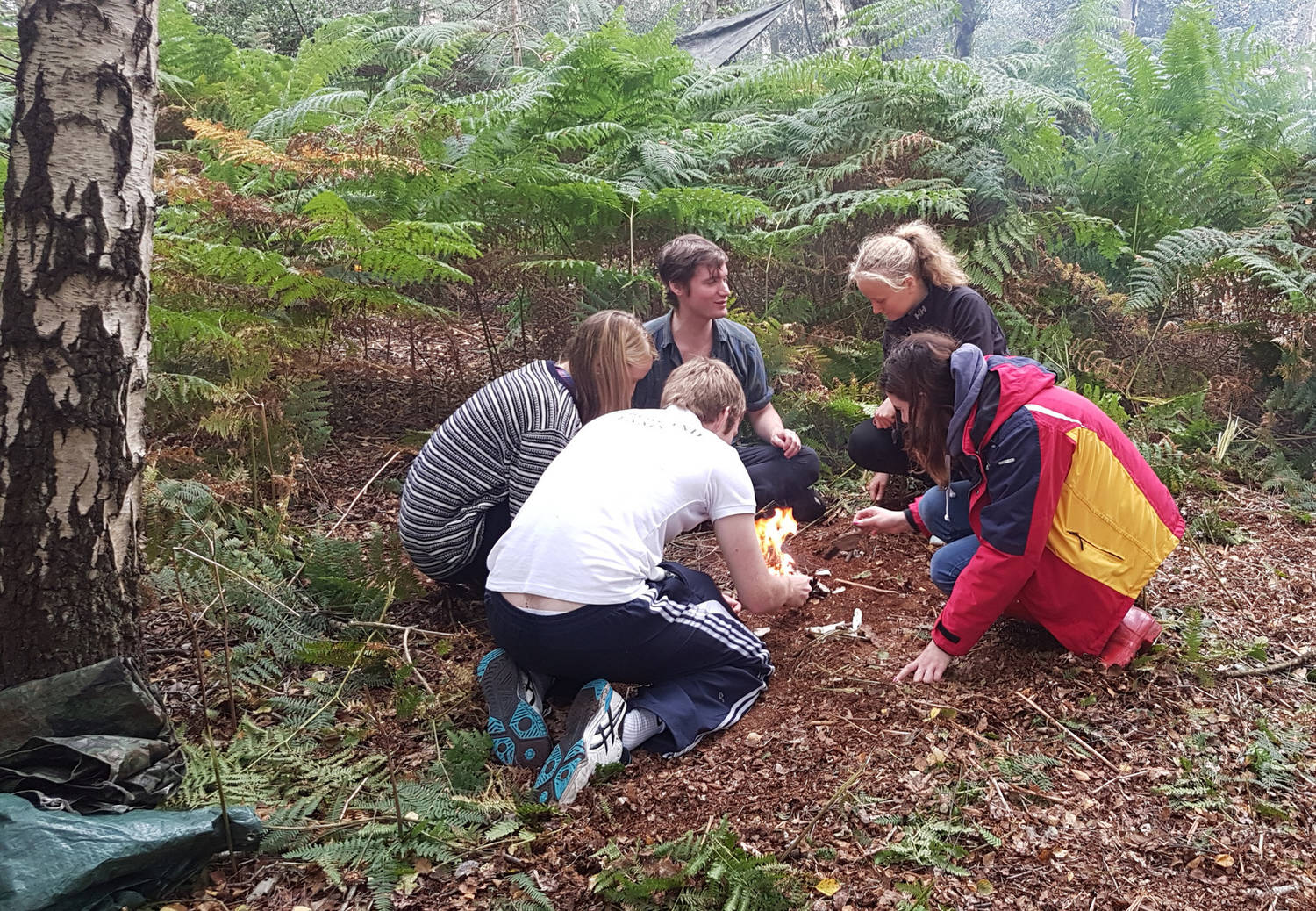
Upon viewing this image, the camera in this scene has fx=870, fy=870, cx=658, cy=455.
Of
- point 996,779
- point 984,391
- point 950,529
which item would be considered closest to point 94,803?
point 996,779

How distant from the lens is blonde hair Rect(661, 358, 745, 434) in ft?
10.3

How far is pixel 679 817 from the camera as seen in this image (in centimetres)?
Result: 247

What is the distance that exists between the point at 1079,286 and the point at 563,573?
465cm

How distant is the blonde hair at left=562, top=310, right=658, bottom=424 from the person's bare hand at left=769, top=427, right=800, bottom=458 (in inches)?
42.4

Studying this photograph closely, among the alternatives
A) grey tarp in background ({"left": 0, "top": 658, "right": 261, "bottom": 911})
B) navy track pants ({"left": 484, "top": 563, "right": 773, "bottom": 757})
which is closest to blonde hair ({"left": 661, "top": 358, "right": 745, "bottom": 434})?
navy track pants ({"left": 484, "top": 563, "right": 773, "bottom": 757})

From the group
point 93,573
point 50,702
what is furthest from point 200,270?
point 50,702

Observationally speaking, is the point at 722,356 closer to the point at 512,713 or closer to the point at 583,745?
the point at 512,713

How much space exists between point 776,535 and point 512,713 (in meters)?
1.70

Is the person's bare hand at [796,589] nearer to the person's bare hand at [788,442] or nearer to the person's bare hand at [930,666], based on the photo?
the person's bare hand at [930,666]

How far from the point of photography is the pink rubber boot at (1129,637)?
2.94 m

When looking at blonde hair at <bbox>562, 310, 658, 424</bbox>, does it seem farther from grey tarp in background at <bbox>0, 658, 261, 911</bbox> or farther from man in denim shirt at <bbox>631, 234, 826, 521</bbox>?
grey tarp in background at <bbox>0, 658, 261, 911</bbox>

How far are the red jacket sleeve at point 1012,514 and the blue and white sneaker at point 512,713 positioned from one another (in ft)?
4.67

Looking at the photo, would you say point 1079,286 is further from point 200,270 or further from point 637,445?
point 200,270

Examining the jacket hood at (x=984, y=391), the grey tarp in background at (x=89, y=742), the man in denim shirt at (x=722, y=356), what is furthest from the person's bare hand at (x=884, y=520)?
the grey tarp in background at (x=89, y=742)
